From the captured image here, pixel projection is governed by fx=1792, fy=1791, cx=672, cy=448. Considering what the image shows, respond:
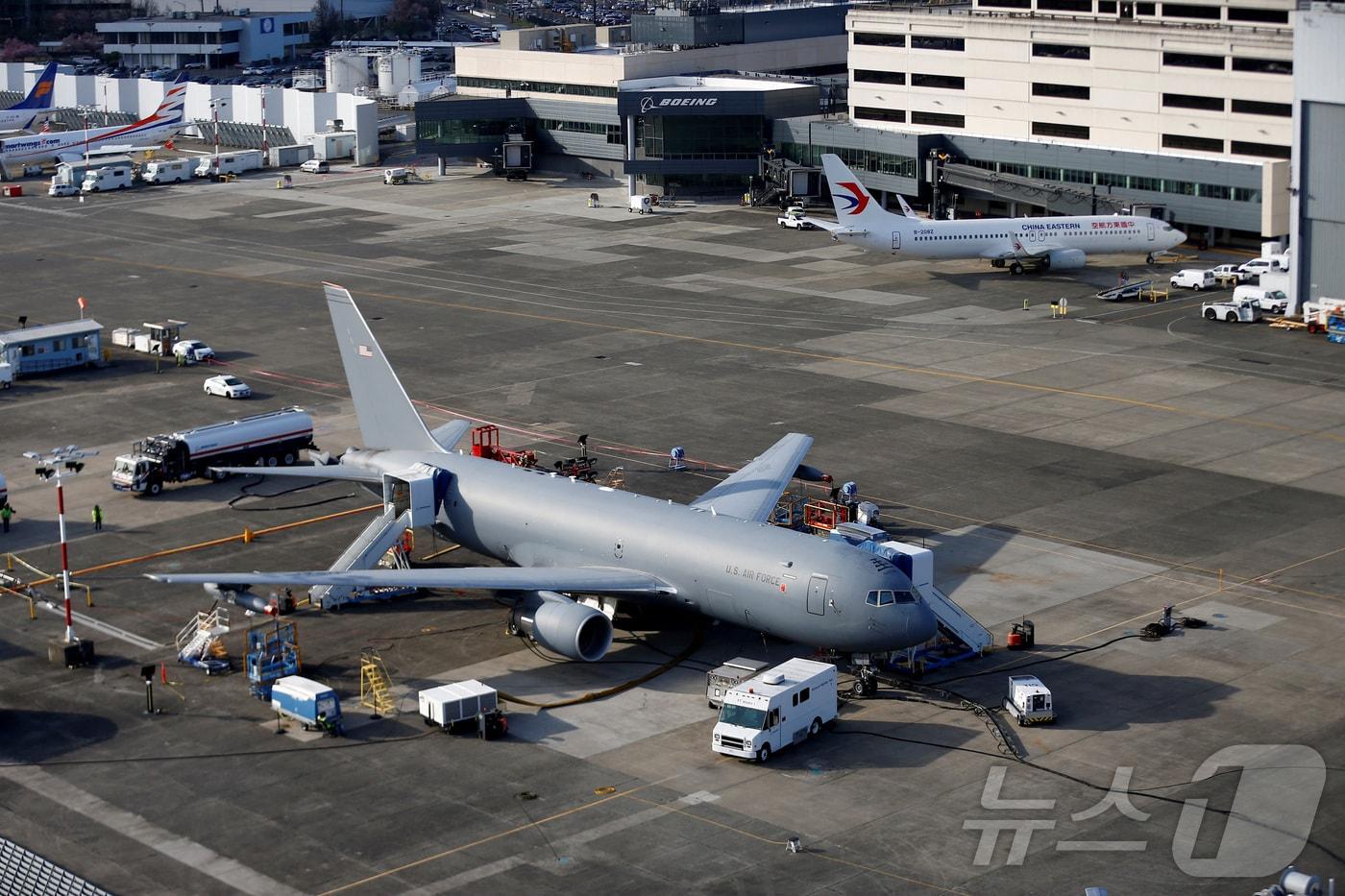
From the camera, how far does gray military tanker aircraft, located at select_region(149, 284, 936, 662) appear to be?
2255 inches

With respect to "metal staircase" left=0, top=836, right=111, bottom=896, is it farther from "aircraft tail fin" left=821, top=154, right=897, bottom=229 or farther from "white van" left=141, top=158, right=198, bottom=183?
"white van" left=141, top=158, right=198, bottom=183

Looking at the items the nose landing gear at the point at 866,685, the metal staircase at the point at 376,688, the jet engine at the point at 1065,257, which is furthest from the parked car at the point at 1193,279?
the metal staircase at the point at 376,688

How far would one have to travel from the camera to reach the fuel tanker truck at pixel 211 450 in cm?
8219

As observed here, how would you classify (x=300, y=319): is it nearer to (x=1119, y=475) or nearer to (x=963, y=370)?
(x=963, y=370)

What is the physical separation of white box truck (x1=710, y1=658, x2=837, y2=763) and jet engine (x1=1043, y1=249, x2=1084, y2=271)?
82595 mm

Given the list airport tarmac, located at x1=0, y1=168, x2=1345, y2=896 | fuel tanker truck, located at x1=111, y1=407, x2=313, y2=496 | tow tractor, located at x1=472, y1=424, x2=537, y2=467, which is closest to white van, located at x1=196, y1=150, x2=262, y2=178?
airport tarmac, located at x1=0, y1=168, x2=1345, y2=896

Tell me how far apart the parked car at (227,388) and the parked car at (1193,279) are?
65692mm

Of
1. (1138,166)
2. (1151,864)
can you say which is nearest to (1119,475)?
(1151,864)

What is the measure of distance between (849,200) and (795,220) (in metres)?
20.0

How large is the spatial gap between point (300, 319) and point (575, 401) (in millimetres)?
30944

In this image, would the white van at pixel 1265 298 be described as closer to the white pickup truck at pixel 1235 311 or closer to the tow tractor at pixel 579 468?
the white pickup truck at pixel 1235 311

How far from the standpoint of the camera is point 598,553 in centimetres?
6359

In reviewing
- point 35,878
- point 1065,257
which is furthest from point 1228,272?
point 35,878

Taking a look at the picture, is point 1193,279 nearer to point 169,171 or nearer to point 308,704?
point 308,704
